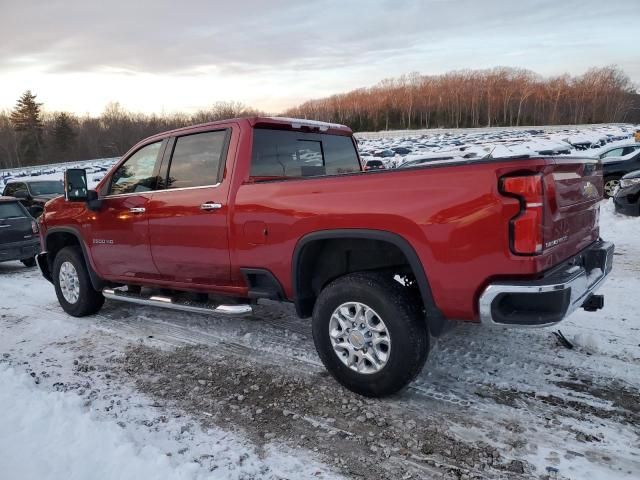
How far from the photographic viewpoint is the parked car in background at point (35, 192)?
14586 mm

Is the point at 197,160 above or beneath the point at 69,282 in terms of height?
above

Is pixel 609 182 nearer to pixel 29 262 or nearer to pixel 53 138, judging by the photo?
pixel 29 262

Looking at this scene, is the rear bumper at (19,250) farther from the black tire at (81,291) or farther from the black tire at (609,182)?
the black tire at (609,182)

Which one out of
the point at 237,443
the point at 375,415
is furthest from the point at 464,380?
the point at 237,443

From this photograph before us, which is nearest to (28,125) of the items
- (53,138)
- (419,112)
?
(53,138)

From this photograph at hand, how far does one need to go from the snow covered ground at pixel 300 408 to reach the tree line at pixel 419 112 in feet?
290

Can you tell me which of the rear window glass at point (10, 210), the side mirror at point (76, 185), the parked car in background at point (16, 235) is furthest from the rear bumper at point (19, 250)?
the side mirror at point (76, 185)

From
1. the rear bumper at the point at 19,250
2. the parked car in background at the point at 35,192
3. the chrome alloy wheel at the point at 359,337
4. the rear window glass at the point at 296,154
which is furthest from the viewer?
the parked car in background at the point at 35,192

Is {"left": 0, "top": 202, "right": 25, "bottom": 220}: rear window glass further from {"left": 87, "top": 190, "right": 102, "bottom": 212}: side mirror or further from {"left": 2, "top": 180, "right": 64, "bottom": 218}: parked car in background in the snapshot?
{"left": 87, "top": 190, "right": 102, "bottom": 212}: side mirror

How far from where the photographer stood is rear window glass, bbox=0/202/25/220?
9539mm

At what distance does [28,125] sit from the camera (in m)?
85.8

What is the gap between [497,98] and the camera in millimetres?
110750

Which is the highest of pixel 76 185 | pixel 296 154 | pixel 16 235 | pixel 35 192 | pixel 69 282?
pixel 296 154

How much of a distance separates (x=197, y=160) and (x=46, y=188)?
43.9 feet
